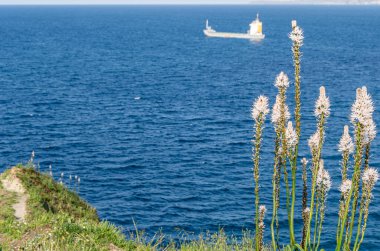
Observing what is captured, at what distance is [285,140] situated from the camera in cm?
708

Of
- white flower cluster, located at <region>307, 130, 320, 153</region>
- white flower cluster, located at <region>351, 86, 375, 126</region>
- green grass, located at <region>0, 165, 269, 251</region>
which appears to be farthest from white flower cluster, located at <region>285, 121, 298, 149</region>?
green grass, located at <region>0, 165, 269, 251</region>

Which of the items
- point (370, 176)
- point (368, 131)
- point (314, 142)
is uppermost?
point (368, 131)

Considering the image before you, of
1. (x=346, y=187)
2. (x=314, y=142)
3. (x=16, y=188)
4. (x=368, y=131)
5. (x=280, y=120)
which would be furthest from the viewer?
(x=16, y=188)

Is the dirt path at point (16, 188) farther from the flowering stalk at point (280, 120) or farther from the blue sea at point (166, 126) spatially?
the blue sea at point (166, 126)

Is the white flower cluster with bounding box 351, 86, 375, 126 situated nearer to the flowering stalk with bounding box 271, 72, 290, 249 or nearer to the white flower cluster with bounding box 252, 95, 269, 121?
the flowering stalk with bounding box 271, 72, 290, 249

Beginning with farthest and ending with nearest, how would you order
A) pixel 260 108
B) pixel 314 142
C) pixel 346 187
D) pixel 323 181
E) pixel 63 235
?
pixel 63 235, pixel 323 181, pixel 346 187, pixel 314 142, pixel 260 108

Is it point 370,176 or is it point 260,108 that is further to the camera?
point 370,176

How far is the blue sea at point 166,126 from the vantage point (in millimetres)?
47875

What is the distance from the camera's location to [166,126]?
237 feet

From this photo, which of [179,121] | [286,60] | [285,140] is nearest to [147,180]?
[179,121]

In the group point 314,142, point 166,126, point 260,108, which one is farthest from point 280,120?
point 166,126

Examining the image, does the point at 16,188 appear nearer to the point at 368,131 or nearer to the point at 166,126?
the point at 368,131

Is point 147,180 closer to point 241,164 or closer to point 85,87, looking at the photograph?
point 241,164

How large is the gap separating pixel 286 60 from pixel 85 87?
174 ft
